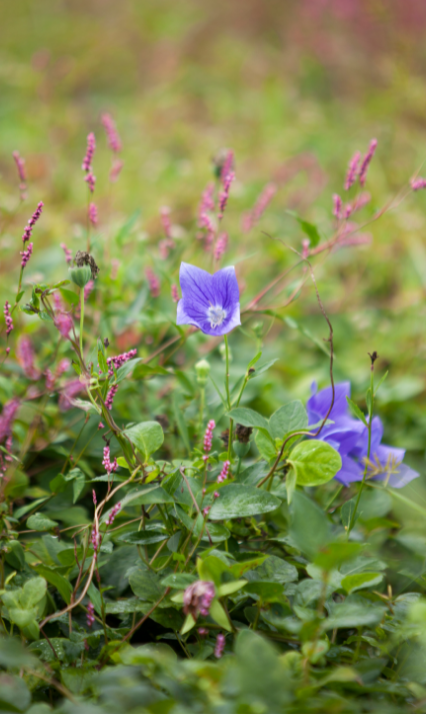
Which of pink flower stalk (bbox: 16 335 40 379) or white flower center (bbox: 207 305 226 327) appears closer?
white flower center (bbox: 207 305 226 327)

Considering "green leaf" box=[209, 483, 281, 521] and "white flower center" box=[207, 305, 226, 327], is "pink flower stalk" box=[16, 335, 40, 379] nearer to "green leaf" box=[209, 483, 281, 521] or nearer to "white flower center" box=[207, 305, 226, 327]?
"white flower center" box=[207, 305, 226, 327]

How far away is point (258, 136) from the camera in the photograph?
124 inches

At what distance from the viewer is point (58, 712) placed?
49 cm

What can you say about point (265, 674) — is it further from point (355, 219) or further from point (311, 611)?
point (355, 219)

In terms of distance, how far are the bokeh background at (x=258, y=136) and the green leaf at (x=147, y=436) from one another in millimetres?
367

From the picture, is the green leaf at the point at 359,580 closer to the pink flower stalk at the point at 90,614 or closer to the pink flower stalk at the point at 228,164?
the pink flower stalk at the point at 90,614

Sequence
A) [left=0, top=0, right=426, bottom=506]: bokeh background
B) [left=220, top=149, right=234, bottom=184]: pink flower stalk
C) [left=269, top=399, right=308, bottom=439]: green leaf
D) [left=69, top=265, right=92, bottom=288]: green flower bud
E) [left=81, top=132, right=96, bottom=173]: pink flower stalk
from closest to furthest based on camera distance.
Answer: [left=69, top=265, right=92, bottom=288]: green flower bud → [left=269, top=399, right=308, bottom=439]: green leaf → [left=81, top=132, right=96, bottom=173]: pink flower stalk → [left=220, top=149, right=234, bottom=184]: pink flower stalk → [left=0, top=0, right=426, bottom=506]: bokeh background

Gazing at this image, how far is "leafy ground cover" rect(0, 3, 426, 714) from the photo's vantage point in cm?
57

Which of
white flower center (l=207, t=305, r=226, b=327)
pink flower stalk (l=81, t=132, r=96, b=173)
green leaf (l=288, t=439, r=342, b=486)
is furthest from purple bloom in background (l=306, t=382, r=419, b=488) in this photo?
pink flower stalk (l=81, t=132, r=96, b=173)

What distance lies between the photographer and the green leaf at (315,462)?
0.68 meters

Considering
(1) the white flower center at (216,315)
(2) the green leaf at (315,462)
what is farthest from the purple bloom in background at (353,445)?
(1) the white flower center at (216,315)

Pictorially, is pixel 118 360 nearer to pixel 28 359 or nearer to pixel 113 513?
pixel 113 513

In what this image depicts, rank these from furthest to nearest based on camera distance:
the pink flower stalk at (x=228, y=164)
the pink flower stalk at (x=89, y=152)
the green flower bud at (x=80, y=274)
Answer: the pink flower stalk at (x=228, y=164), the pink flower stalk at (x=89, y=152), the green flower bud at (x=80, y=274)

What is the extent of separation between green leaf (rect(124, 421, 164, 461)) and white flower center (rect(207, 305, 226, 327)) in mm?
171
